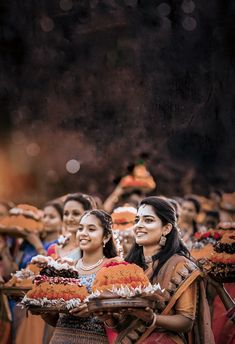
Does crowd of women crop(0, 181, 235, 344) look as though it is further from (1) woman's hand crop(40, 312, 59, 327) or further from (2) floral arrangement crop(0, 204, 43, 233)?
(2) floral arrangement crop(0, 204, 43, 233)

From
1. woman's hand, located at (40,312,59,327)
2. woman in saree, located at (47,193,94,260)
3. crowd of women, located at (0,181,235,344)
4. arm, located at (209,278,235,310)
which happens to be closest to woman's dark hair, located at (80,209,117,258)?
crowd of women, located at (0,181,235,344)

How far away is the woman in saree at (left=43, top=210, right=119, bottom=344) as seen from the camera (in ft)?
16.1

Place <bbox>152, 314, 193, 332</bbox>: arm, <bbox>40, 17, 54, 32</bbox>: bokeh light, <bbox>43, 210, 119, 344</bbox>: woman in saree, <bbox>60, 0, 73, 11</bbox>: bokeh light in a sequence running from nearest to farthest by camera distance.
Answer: <bbox>152, 314, 193, 332</bbox>: arm
<bbox>43, 210, 119, 344</bbox>: woman in saree
<bbox>60, 0, 73, 11</bbox>: bokeh light
<bbox>40, 17, 54, 32</bbox>: bokeh light

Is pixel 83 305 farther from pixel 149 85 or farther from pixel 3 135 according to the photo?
pixel 3 135

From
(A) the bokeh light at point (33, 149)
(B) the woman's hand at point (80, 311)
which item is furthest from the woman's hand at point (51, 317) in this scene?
(A) the bokeh light at point (33, 149)

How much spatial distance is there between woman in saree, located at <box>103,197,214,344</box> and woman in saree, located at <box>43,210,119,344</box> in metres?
0.42

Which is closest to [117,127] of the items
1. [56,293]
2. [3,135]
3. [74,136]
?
[74,136]

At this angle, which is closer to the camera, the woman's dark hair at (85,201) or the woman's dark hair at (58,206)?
the woman's dark hair at (85,201)

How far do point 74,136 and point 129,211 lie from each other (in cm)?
87

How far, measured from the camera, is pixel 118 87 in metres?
6.53

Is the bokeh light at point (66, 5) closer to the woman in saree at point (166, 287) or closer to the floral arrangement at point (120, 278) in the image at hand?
the woman in saree at point (166, 287)

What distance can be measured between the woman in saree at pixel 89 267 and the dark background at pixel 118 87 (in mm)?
1108

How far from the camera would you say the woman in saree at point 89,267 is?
4.89 m

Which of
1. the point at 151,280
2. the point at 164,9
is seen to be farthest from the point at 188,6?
the point at 151,280
